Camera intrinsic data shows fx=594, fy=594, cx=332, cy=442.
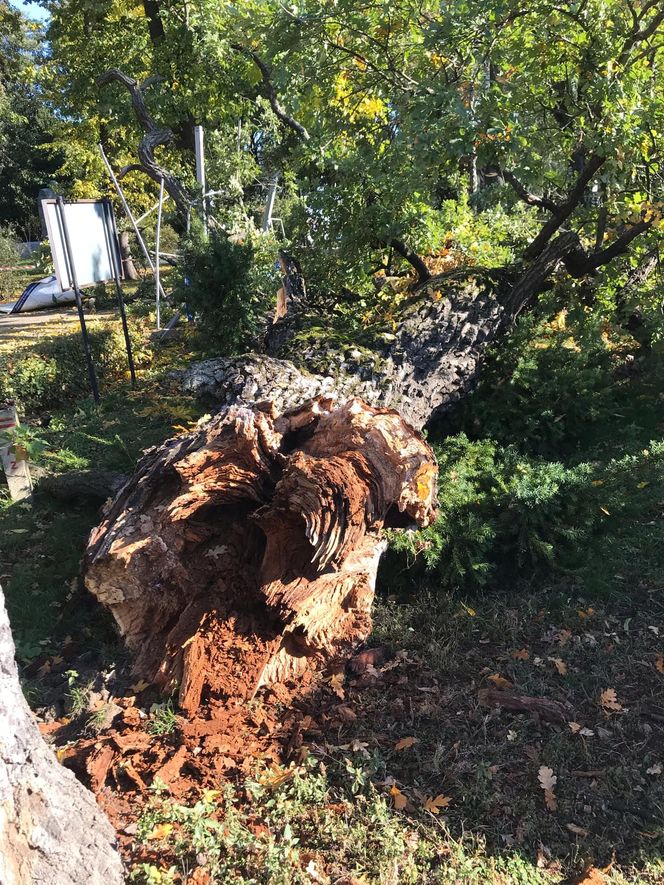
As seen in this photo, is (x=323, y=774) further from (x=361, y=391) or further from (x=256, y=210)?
(x=256, y=210)

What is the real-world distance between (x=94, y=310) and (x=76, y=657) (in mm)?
10952

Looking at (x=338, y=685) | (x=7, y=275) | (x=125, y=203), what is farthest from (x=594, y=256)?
(x=7, y=275)

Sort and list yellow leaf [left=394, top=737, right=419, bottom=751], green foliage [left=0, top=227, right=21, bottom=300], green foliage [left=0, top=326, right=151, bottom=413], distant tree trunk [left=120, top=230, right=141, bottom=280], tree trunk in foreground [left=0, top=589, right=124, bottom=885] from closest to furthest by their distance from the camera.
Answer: tree trunk in foreground [left=0, top=589, right=124, bottom=885] → yellow leaf [left=394, top=737, right=419, bottom=751] → green foliage [left=0, top=326, right=151, bottom=413] → distant tree trunk [left=120, top=230, right=141, bottom=280] → green foliage [left=0, top=227, right=21, bottom=300]

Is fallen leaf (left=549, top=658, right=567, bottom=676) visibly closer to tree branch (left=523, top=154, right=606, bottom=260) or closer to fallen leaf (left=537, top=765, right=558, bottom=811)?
fallen leaf (left=537, top=765, right=558, bottom=811)

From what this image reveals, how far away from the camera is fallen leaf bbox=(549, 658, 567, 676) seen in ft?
10.4

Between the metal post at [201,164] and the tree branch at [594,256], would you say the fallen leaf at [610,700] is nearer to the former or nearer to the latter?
the tree branch at [594,256]

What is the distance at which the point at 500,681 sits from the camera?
314cm

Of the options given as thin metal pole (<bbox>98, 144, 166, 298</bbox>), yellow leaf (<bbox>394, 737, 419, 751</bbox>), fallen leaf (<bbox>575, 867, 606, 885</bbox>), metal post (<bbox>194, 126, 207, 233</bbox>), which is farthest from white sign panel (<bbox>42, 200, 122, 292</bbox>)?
fallen leaf (<bbox>575, 867, 606, 885</bbox>)

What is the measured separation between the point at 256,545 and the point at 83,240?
4.32 m

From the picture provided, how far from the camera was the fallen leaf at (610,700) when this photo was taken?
116 inches

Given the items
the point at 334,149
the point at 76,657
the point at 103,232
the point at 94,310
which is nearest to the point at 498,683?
the point at 76,657

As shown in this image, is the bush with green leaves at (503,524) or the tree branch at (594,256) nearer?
the bush with green leaves at (503,524)

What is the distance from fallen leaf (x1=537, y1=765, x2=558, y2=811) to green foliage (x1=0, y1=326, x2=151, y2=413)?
6297mm

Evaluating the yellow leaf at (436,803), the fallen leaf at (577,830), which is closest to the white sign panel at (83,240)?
the yellow leaf at (436,803)
